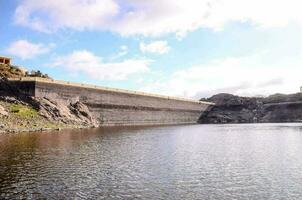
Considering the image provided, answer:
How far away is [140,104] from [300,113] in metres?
82.5

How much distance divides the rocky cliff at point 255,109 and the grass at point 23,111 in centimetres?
10500

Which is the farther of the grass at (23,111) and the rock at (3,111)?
the grass at (23,111)

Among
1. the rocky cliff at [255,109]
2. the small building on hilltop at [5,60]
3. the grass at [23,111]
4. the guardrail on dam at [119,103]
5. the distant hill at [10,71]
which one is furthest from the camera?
the rocky cliff at [255,109]

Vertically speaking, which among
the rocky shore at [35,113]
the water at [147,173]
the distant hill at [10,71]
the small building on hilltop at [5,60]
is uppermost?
the small building on hilltop at [5,60]

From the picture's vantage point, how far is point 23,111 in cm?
7731

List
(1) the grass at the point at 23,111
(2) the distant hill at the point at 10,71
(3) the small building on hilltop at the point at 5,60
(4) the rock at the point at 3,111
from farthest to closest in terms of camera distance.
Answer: (3) the small building on hilltop at the point at 5,60 < (2) the distant hill at the point at 10,71 < (1) the grass at the point at 23,111 < (4) the rock at the point at 3,111

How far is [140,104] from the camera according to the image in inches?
5054

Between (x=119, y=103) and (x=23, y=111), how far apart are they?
43.2 meters

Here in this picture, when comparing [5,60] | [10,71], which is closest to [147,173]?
[10,71]

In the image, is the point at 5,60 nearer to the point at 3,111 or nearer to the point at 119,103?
the point at 3,111

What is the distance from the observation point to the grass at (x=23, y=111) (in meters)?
75.5

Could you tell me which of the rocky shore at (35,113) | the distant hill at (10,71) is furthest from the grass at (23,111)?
the distant hill at (10,71)

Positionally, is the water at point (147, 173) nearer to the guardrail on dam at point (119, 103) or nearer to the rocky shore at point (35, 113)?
the rocky shore at point (35, 113)

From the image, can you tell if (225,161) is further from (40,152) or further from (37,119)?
(37,119)
